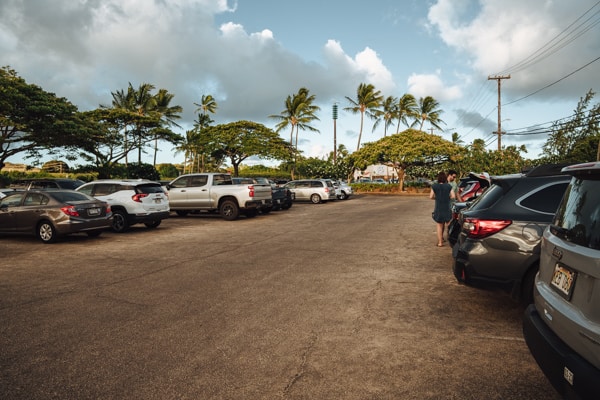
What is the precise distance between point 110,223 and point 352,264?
7.12m

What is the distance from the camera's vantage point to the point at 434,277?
20.4 feet

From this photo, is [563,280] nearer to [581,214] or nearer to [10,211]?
[581,214]

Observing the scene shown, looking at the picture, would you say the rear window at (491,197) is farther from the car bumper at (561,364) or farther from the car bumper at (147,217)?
the car bumper at (147,217)

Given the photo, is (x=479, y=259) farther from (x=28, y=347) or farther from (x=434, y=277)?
(x=28, y=347)

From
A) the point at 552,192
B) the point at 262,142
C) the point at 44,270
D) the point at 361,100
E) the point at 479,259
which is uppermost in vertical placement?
the point at 361,100

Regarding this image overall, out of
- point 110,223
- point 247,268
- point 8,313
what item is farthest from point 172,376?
point 110,223

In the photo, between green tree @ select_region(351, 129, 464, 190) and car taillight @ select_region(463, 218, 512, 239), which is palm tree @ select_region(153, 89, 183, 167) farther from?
car taillight @ select_region(463, 218, 512, 239)

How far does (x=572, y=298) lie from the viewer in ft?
7.43

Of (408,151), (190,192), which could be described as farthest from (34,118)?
(408,151)

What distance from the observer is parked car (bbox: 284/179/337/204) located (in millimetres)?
27656

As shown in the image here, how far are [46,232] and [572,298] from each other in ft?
36.3

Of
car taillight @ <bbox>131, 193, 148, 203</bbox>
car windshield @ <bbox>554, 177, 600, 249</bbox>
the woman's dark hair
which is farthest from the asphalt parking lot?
car taillight @ <bbox>131, 193, 148, 203</bbox>

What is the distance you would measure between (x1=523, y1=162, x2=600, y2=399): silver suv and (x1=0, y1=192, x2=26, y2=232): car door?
11.7 meters

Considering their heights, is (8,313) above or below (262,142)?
below
